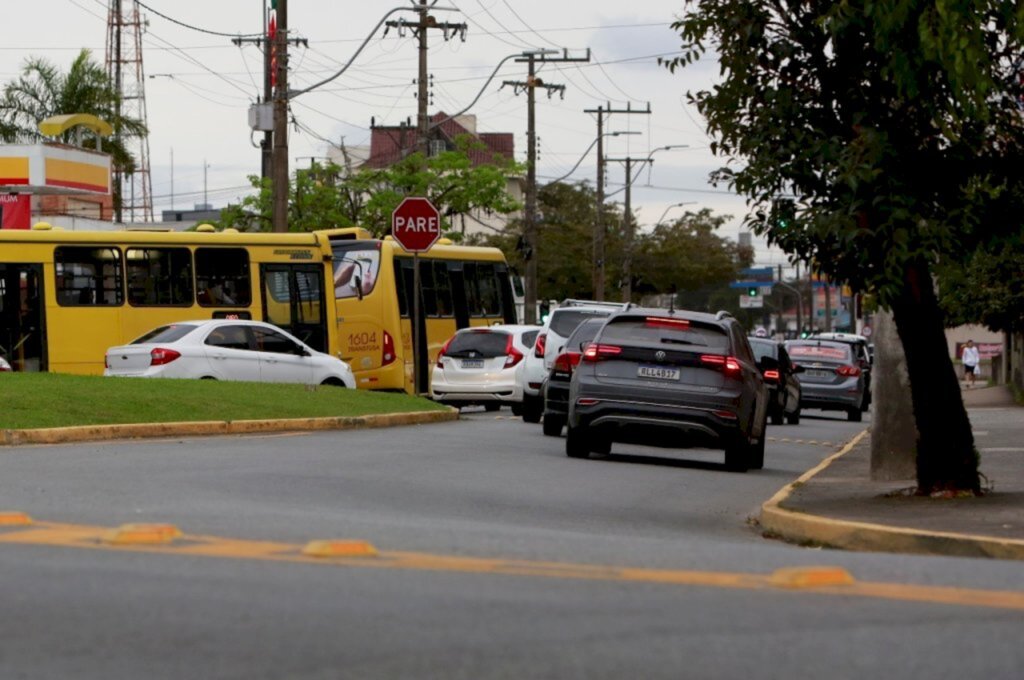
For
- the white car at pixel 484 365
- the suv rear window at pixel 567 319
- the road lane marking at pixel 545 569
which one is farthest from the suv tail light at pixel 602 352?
the white car at pixel 484 365

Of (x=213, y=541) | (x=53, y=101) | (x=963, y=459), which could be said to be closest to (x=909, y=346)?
(x=963, y=459)

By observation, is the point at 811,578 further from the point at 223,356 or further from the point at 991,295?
the point at 991,295

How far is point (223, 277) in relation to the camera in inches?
1335

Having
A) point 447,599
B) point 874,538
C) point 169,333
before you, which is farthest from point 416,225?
point 447,599

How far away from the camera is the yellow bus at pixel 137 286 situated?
105 feet

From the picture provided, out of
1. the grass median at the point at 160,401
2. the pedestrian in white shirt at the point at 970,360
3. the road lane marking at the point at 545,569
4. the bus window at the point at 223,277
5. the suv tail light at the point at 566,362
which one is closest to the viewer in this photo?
the road lane marking at the point at 545,569

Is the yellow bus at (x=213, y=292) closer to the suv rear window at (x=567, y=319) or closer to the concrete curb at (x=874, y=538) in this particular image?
A: the suv rear window at (x=567, y=319)

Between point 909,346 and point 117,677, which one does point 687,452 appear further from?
point 117,677

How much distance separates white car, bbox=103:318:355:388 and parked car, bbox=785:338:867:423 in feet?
38.4

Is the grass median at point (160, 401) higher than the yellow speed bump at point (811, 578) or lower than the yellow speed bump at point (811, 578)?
lower

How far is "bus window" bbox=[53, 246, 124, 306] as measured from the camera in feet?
106

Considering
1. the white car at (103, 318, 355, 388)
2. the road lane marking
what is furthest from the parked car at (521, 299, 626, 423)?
the road lane marking

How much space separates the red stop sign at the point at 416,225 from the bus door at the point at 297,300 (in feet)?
21.2

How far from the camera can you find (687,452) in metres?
23.9
